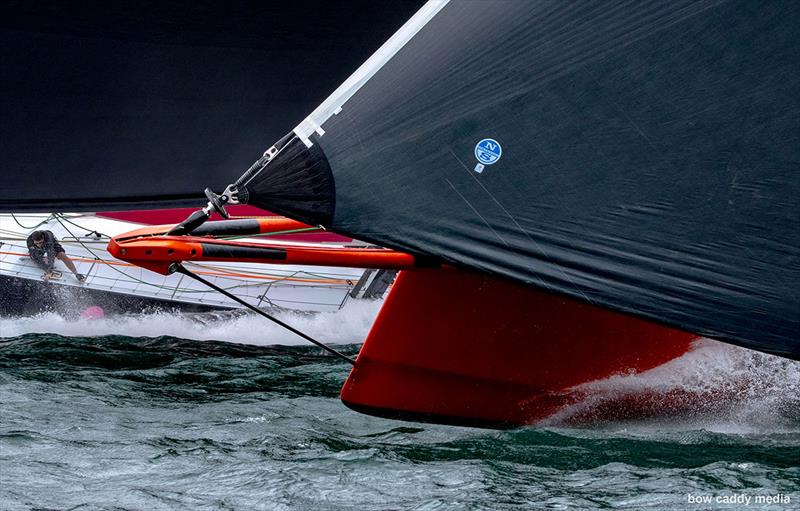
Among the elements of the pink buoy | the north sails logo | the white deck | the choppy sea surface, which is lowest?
the choppy sea surface

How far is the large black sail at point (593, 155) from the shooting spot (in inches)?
188

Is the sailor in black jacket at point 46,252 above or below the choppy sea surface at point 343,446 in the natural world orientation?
above

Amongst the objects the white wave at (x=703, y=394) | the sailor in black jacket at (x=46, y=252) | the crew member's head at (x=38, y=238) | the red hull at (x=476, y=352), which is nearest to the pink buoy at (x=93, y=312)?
the sailor in black jacket at (x=46, y=252)

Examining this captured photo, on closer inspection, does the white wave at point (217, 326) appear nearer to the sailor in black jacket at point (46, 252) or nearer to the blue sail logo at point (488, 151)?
the sailor in black jacket at point (46, 252)

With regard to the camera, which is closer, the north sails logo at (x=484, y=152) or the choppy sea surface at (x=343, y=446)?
the choppy sea surface at (x=343, y=446)

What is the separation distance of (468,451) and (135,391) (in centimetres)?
247

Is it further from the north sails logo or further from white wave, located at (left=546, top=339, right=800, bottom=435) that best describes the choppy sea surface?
the north sails logo

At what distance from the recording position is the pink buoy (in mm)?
10730

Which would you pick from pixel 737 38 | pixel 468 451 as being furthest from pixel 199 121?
pixel 737 38

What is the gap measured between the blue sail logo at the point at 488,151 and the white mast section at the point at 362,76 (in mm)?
578

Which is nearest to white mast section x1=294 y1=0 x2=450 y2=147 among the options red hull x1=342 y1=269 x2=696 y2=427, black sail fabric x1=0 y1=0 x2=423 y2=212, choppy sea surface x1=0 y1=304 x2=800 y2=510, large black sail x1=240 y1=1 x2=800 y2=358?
large black sail x1=240 y1=1 x2=800 y2=358

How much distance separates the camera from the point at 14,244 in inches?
439

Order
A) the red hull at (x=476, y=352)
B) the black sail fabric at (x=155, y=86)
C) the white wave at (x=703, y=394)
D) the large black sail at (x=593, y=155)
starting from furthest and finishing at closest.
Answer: the black sail fabric at (x=155, y=86), the white wave at (x=703, y=394), the red hull at (x=476, y=352), the large black sail at (x=593, y=155)

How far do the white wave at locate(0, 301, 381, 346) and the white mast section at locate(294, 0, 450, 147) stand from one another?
5.18m
